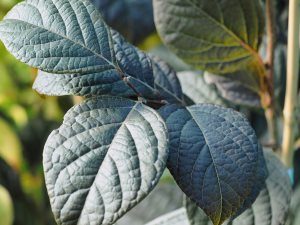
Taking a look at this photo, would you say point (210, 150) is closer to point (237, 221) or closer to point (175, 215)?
point (237, 221)

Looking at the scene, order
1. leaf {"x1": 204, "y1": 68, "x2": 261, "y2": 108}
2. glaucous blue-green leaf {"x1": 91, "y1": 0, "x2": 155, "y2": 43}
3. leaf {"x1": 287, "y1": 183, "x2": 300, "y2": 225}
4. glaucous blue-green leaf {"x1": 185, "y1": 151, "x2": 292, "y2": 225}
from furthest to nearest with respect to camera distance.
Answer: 1. glaucous blue-green leaf {"x1": 91, "y1": 0, "x2": 155, "y2": 43}
2. leaf {"x1": 287, "y1": 183, "x2": 300, "y2": 225}
3. leaf {"x1": 204, "y1": 68, "x2": 261, "y2": 108}
4. glaucous blue-green leaf {"x1": 185, "y1": 151, "x2": 292, "y2": 225}

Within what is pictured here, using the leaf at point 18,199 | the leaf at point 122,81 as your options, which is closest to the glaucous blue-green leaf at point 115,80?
the leaf at point 122,81

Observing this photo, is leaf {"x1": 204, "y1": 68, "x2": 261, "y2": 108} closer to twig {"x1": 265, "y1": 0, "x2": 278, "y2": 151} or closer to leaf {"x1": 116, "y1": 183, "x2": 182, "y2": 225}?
twig {"x1": 265, "y1": 0, "x2": 278, "y2": 151}

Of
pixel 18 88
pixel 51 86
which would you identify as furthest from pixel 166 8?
pixel 18 88

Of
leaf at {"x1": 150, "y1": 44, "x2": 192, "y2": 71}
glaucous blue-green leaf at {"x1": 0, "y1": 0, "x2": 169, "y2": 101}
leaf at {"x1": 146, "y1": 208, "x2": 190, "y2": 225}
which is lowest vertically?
leaf at {"x1": 146, "y1": 208, "x2": 190, "y2": 225}

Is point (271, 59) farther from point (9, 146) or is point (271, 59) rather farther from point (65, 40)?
point (9, 146)

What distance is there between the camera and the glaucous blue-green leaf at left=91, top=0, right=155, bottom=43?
1284 mm

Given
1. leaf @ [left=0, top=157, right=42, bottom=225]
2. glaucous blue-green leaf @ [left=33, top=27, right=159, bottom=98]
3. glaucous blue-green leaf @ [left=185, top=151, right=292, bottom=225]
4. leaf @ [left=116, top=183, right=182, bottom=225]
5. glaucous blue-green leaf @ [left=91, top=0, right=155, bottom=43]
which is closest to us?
glaucous blue-green leaf @ [left=33, top=27, right=159, bottom=98]

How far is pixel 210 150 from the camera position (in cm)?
58

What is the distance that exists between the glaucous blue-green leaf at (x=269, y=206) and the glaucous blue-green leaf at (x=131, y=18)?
582mm

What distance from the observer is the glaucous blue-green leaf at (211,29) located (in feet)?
2.61

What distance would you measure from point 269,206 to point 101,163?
1.05 ft

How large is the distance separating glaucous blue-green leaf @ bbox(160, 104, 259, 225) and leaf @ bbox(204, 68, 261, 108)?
298 mm

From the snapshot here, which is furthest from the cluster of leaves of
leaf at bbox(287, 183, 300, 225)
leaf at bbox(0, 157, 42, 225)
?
leaf at bbox(0, 157, 42, 225)
